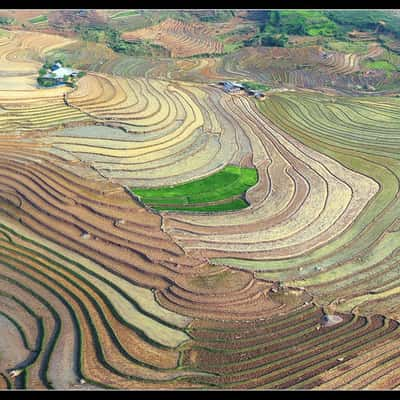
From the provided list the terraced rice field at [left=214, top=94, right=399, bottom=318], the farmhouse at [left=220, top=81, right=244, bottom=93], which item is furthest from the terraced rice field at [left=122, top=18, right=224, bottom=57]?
the terraced rice field at [left=214, top=94, right=399, bottom=318]

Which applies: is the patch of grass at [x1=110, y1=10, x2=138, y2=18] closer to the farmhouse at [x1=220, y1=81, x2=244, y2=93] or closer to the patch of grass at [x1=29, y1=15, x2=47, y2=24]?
the patch of grass at [x1=29, y1=15, x2=47, y2=24]

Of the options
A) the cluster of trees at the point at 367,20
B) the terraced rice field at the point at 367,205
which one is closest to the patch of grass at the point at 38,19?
the terraced rice field at the point at 367,205

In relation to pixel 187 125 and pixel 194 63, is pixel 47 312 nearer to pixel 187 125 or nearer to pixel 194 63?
pixel 187 125

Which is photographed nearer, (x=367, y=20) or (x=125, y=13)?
(x=367, y=20)

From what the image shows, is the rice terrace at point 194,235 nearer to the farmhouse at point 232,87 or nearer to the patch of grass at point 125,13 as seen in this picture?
the farmhouse at point 232,87

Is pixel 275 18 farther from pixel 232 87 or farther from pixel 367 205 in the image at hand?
pixel 367 205

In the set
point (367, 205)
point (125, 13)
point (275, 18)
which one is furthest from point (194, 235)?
point (125, 13)
